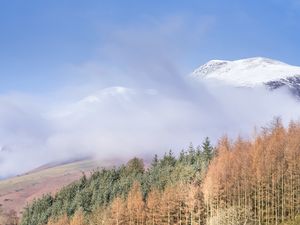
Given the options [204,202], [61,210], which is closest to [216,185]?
[204,202]

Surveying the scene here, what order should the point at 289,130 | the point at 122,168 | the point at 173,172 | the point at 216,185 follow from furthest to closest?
the point at 122,168 → the point at 173,172 → the point at 289,130 → the point at 216,185

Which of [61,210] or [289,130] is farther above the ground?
[289,130]

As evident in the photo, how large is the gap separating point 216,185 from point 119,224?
Answer: 29.7 m

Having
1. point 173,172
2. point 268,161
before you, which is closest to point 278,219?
point 268,161

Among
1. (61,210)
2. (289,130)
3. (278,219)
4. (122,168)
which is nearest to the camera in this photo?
(278,219)

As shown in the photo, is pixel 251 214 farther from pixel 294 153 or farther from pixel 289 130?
pixel 289 130

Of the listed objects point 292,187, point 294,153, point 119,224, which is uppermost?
point 294,153

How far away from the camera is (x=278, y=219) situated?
358ft

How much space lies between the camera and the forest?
111312 mm

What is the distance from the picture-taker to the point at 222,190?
4646 inches

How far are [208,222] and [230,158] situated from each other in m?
16.8

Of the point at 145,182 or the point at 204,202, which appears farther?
the point at 145,182

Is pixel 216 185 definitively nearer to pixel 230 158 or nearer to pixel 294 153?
pixel 230 158

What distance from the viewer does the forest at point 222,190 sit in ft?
365
